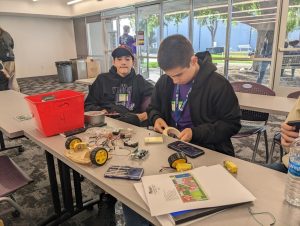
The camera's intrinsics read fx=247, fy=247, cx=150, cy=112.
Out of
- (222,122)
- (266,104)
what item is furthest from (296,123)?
(266,104)

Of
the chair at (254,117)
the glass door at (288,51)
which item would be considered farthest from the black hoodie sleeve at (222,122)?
the glass door at (288,51)

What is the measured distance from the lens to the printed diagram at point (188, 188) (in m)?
0.78

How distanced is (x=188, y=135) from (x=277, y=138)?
1128mm

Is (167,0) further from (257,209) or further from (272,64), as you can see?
(257,209)

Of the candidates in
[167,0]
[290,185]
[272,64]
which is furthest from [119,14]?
[290,185]

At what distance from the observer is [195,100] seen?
150cm

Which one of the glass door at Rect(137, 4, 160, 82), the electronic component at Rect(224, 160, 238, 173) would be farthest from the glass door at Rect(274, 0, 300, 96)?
the electronic component at Rect(224, 160, 238, 173)

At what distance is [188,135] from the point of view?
1.32 meters

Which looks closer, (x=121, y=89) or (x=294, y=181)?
(x=294, y=181)

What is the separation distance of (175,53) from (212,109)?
42 cm

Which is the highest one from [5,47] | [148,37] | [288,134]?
[148,37]

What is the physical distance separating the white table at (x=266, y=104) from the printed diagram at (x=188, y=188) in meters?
1.32

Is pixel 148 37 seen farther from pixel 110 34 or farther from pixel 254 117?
pixel 254 117

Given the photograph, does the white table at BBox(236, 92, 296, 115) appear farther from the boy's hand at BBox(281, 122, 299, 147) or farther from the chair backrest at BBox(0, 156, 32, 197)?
the chair backrest at BBox(0, 156, 32, 197)
